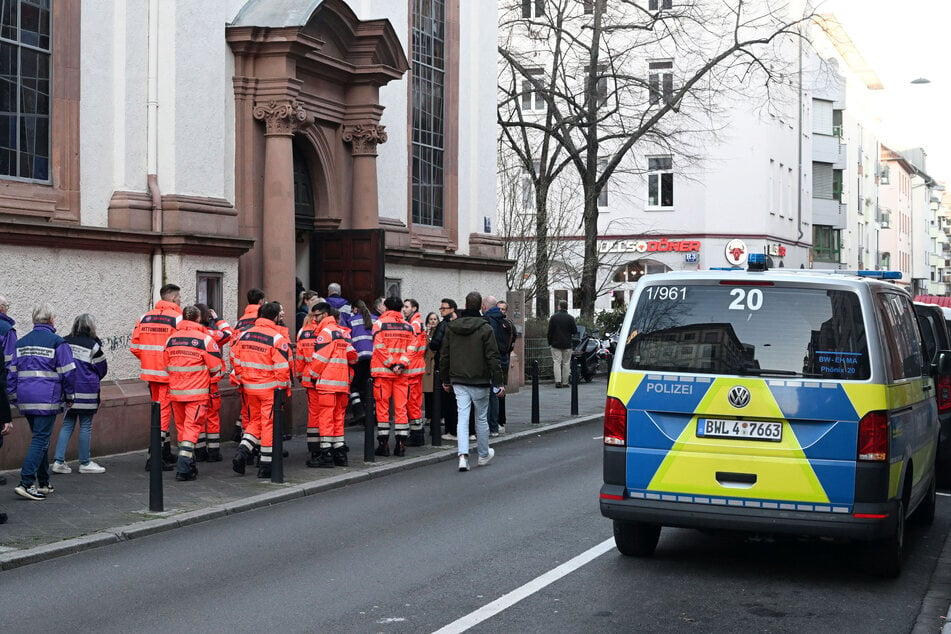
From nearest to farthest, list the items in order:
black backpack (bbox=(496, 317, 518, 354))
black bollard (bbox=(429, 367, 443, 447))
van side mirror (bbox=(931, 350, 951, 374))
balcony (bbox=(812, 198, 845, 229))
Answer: van side mirror (bbox=(931, 350, 951, 374)) → black bollard (bbox=(429, 367, 443, 447)) → black backpack (bbox=(496, 317, 518, 354)) → balcony (bbox=(812, 198, 845, 229))

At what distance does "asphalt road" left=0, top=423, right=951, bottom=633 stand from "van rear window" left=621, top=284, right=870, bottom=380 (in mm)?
1387

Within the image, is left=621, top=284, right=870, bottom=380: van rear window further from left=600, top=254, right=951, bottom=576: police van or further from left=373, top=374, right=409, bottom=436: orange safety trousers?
left=373, top=374, right=409, bottom=436: orange safety trousers

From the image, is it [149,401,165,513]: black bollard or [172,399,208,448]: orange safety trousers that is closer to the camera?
[149,401,165,513]: black bollard

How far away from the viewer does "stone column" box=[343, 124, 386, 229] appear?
63.9 ft

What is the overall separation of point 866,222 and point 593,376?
173 ft

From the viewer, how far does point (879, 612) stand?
7.13m

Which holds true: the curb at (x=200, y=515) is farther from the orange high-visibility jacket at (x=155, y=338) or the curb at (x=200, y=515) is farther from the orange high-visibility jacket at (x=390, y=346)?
the orange high-visibility jacket at (x=155, y=338)

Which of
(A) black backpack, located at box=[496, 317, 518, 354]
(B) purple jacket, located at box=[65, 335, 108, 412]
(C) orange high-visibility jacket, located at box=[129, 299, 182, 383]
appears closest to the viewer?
(B) purple jacket, located at box=[65, 335, 108, 412]

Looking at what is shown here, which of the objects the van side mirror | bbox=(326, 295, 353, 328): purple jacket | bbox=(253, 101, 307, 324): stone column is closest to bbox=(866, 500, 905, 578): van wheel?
the van side mirror

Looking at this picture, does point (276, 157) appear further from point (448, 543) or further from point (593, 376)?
point (593, 376)

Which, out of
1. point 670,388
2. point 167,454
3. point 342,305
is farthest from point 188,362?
point 670,388

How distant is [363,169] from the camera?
19562mm

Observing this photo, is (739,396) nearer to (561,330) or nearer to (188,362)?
(188,362)

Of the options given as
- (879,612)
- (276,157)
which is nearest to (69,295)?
(276,157)
